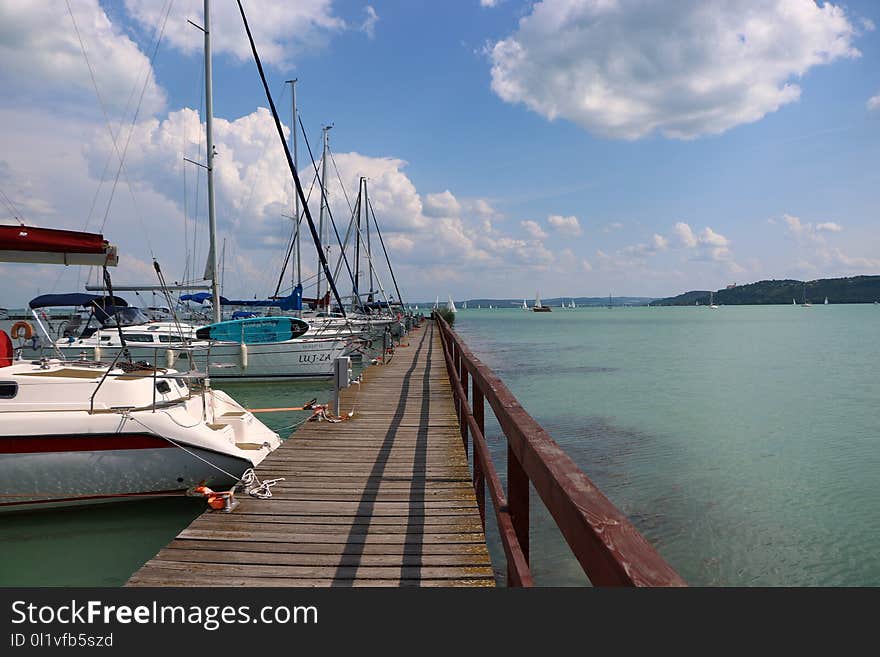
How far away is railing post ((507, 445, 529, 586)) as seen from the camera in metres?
3.19

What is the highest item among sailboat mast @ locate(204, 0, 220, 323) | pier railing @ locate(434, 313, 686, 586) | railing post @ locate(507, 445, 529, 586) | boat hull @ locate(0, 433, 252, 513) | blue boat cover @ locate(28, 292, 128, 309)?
sailboat mast @ locate(204, 0, 220, 323)

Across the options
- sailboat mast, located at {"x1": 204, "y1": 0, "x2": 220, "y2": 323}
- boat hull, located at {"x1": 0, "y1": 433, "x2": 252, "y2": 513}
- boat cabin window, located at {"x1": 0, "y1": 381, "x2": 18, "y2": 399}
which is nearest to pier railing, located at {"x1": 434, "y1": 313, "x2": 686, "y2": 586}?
boat hull, located at {"x1": 0, "y1": 433, "x2": 252, "y2": 513}

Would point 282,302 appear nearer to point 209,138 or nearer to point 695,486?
point 209,138

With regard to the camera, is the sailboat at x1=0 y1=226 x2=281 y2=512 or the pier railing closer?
the pier railing

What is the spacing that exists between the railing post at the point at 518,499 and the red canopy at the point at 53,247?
7.74m

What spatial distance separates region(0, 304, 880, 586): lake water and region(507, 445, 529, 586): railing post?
3.74m

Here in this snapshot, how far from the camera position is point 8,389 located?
22.8ft

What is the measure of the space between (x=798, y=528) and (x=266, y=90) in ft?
53.4

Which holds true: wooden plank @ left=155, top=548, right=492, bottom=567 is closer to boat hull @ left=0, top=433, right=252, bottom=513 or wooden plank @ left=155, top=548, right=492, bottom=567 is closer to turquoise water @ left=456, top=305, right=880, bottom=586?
turquoise water @ left=456, top=305, right=880, bottom=586

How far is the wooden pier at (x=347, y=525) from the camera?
3.75 m

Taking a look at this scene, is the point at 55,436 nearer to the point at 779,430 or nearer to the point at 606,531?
the point at 606,531

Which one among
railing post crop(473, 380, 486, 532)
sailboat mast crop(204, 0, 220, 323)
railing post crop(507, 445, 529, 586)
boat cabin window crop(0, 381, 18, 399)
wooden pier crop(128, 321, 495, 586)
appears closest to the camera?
railing post crop(507, 445, 529, 586)

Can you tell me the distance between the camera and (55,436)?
676 centimetres
